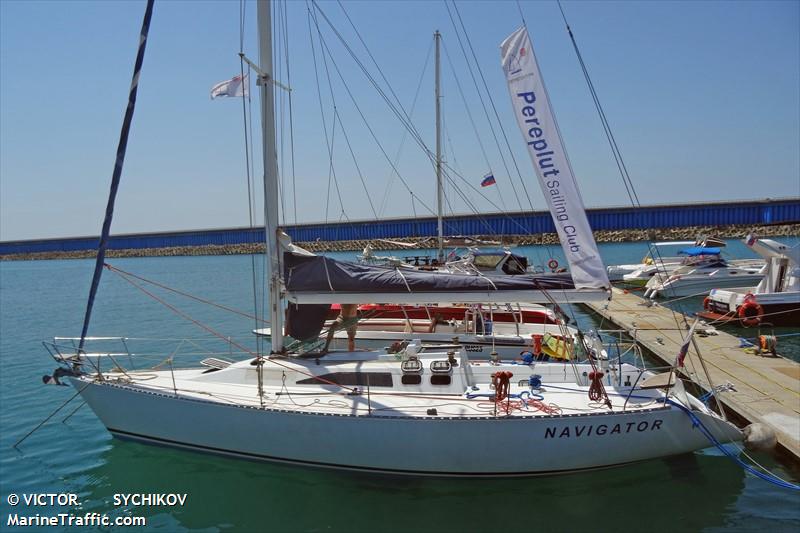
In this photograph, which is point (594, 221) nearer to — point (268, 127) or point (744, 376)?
point (744, 376)

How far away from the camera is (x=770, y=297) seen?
2383cm

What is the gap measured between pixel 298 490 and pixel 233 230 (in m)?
106

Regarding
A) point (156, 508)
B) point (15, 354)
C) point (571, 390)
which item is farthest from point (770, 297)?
point (15, 354)

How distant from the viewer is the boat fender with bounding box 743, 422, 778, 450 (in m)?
9.39

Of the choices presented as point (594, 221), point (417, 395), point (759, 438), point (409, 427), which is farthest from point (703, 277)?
point (594, 221)

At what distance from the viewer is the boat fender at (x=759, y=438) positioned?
9.39 meters

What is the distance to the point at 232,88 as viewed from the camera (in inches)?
449

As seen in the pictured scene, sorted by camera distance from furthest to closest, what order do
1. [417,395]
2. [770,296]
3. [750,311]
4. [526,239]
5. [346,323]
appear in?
[526,239], [770,296], [750,311], [346,323], [417,395]

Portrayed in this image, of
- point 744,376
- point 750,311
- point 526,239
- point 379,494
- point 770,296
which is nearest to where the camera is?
point 379,494

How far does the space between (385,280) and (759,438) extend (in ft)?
22.2

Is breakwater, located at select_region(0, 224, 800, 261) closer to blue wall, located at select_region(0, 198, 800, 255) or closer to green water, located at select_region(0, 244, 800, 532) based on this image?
blue wall, located at select_region(0, 198, 800, 255)

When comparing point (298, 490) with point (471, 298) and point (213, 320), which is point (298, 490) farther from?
point (213, 320)

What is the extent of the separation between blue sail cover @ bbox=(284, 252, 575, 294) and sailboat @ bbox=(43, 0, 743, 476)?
0.09ft

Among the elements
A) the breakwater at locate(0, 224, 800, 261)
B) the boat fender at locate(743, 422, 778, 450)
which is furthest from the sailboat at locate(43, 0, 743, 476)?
the breakwater at locate(0, 224, 800, 261)
